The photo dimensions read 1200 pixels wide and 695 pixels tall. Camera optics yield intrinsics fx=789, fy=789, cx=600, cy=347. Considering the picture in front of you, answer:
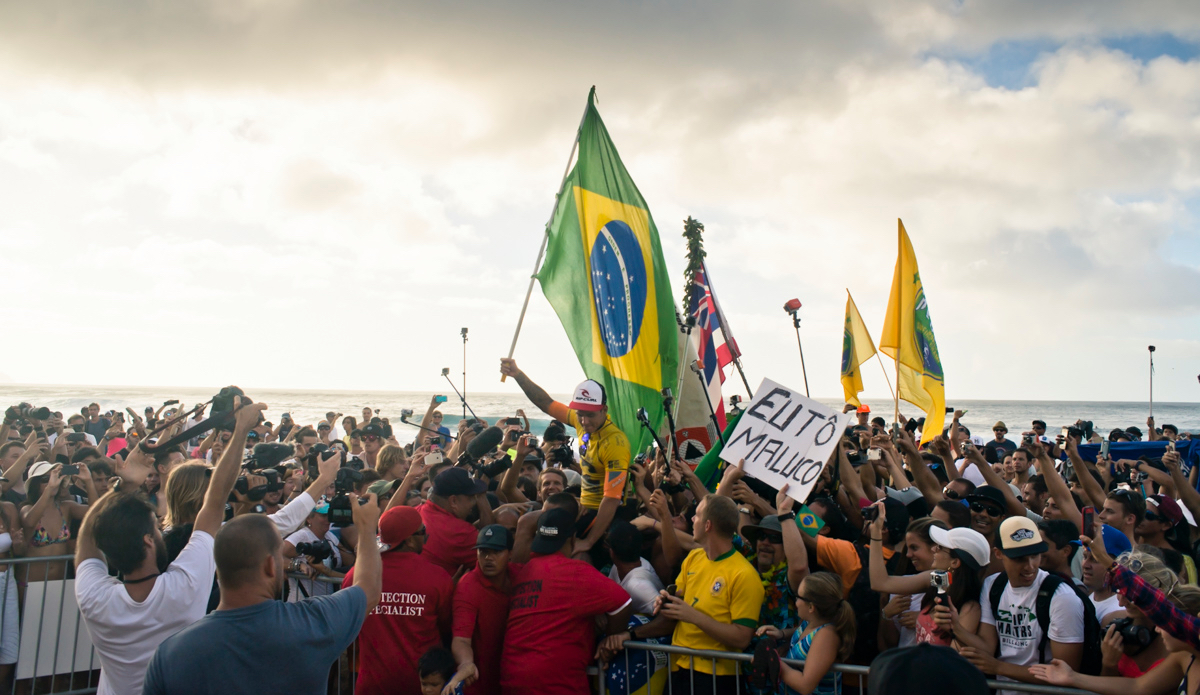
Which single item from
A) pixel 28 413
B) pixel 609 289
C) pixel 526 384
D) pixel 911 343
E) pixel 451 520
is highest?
pixel 609 289

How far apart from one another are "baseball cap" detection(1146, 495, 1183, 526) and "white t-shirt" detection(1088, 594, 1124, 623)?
5.01ft

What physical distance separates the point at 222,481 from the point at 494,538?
1577mm

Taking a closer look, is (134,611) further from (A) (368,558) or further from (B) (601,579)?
(B) (601,579)

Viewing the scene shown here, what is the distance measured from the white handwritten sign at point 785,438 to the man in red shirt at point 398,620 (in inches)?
92.2

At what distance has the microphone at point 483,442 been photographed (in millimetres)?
6832

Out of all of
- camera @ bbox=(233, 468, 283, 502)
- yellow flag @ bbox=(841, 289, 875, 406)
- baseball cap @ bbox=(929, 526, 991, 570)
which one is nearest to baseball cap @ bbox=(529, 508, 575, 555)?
baseball cap @ bbox=(929, 526, 991, 570)

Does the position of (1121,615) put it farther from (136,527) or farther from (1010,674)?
(136,527)

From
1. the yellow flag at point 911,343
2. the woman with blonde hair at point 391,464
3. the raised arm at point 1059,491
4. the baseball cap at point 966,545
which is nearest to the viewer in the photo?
the baseball cap at point 966,545

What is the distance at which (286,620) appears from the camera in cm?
294

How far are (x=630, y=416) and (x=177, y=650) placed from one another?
190 inches

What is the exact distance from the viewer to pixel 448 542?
5379 mm

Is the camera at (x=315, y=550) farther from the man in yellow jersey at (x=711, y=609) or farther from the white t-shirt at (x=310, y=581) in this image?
the man in yellow jersey at (x=711, y=609)

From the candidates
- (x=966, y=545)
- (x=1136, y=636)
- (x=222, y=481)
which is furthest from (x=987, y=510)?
(x=222, y=481)

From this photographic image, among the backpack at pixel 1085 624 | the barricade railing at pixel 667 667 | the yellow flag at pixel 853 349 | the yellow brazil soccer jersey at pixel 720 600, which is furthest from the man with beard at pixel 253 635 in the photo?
the yellow flag at pixel 853 349
